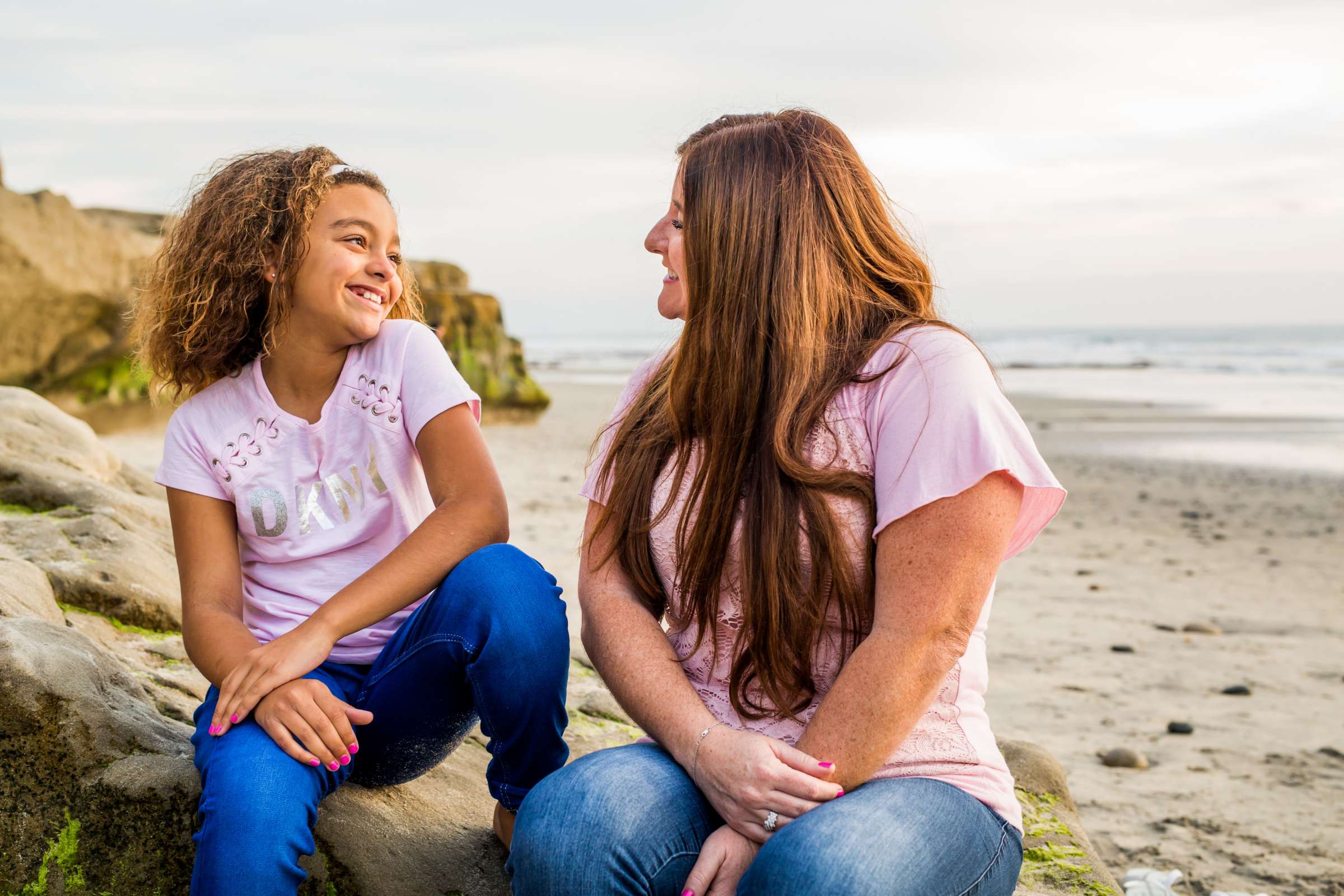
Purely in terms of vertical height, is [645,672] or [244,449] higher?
[244,449]

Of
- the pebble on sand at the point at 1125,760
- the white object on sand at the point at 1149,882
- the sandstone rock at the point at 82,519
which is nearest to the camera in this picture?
the white object on sand at the point at 1149,882

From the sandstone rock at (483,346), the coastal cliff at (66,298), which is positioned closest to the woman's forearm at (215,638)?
the coastal cliff at (66,298)

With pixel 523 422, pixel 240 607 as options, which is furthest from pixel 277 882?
pixel 523 422

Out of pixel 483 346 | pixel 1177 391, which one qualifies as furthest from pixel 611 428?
pixel 1177 391

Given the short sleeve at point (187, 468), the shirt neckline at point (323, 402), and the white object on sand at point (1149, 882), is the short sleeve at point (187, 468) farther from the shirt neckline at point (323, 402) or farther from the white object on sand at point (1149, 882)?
the white object on sand at point (1149, 882)

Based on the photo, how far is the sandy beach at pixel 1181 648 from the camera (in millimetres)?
3471

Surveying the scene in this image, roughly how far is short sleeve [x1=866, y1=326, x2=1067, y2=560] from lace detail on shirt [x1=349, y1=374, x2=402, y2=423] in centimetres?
100

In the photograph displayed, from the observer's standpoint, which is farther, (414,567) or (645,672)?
(414,567)

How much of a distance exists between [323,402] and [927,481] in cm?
132

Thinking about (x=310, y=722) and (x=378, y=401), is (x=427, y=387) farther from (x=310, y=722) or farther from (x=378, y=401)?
(x=310, y=722)

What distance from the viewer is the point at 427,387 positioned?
235 centimetres

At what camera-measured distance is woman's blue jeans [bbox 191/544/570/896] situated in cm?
181

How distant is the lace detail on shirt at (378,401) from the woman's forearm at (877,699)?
1100 millimetres

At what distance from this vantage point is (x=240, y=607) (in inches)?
89.4
